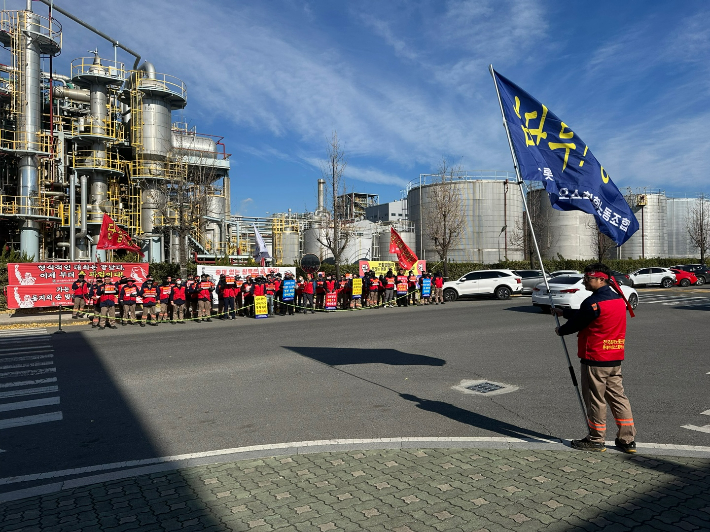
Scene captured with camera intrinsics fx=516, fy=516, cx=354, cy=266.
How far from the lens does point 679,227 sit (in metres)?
53.6

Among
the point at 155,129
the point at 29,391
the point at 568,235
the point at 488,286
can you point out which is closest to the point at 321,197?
the point at 155,129

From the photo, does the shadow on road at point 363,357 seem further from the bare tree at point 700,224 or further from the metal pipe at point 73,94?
the bare tree at point 700,224

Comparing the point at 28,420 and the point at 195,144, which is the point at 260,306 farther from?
the point at 195,144

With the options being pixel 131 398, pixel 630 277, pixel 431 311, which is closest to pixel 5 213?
pixel 431 311

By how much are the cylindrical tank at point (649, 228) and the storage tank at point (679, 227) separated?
186 centimetres

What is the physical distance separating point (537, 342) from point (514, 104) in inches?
268

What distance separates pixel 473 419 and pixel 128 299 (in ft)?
47.7

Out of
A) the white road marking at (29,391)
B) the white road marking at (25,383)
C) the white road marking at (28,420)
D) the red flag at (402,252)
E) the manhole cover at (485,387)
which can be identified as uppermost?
the red flag at (402,252)

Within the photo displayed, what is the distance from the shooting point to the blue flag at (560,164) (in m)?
6.65

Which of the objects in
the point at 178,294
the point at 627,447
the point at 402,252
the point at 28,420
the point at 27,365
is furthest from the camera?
the point at 402,252

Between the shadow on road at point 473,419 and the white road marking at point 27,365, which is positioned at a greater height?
the white road marking at point 27,365

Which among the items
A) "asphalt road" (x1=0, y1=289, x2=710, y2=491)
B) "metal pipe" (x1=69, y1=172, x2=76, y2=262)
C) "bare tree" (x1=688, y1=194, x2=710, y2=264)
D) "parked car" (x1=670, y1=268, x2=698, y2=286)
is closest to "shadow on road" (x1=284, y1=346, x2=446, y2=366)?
"asphalt road" (x1=0, y1=289, x2=710, y2=491)

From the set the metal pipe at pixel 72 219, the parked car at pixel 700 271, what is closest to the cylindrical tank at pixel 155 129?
the metal pipe at pixel 72 219

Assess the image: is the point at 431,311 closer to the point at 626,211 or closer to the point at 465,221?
the point at 626,211
